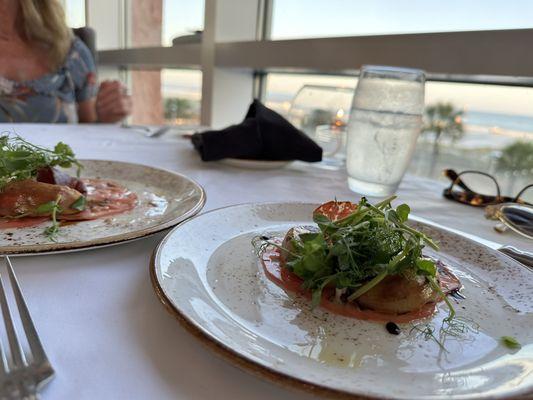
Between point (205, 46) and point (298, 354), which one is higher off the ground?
point (205, 46)

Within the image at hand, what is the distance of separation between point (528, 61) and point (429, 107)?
0.57 meters

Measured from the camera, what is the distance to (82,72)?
216 centimetres

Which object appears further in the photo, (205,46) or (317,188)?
(205,46)

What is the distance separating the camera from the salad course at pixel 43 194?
61cm

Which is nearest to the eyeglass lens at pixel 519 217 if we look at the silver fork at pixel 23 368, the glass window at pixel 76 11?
the silver fork at pixel 23 368

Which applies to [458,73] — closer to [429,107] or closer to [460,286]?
[429,107]

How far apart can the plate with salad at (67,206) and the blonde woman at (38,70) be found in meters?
1.27

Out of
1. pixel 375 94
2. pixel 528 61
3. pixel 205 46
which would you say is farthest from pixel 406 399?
pixel 205 46

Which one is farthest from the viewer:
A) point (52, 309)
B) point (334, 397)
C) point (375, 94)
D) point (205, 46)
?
point (205, 46)

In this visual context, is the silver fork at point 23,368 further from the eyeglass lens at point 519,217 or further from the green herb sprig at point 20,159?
the eyeglass lens at point 519,217

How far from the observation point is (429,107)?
1.68 m

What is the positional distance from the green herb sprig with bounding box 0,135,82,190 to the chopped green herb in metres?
0.70

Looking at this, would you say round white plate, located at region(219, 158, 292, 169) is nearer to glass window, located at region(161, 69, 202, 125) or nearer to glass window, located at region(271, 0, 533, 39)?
glass window, located at region(271, 0, 533, 39)

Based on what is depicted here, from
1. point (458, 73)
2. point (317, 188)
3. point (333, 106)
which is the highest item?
point (458, 73)
